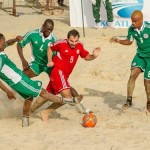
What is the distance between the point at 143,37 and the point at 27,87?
2.34 metres

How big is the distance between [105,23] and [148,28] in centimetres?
869

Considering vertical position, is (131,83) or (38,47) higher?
(38,47)

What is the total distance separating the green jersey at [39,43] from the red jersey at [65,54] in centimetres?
37

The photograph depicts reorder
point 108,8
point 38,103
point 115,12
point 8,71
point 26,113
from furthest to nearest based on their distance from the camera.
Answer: point 115,12 < point 108,8 < point 38,103 < point 26,113 < point 8,71

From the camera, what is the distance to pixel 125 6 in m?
17.5

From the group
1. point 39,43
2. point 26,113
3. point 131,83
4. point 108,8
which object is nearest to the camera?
point 26,113

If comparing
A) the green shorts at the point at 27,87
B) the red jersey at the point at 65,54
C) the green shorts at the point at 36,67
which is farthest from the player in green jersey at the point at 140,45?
the green shorts at the point at 27,87

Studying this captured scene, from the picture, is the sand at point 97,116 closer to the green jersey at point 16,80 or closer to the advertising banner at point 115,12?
the green jersey at point 16,80

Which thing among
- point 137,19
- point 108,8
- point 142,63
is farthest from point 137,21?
point 108,8

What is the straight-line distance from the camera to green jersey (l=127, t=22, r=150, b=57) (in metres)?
9.23

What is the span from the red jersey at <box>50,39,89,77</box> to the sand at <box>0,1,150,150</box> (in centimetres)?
95

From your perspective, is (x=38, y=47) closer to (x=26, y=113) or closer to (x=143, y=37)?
(x=26, y=113)

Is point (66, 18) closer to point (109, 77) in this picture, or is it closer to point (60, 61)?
point (109, 77)

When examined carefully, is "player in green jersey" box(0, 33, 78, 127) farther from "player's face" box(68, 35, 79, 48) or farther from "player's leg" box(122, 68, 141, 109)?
"player's leg" box(122, 68, 141, 109)
